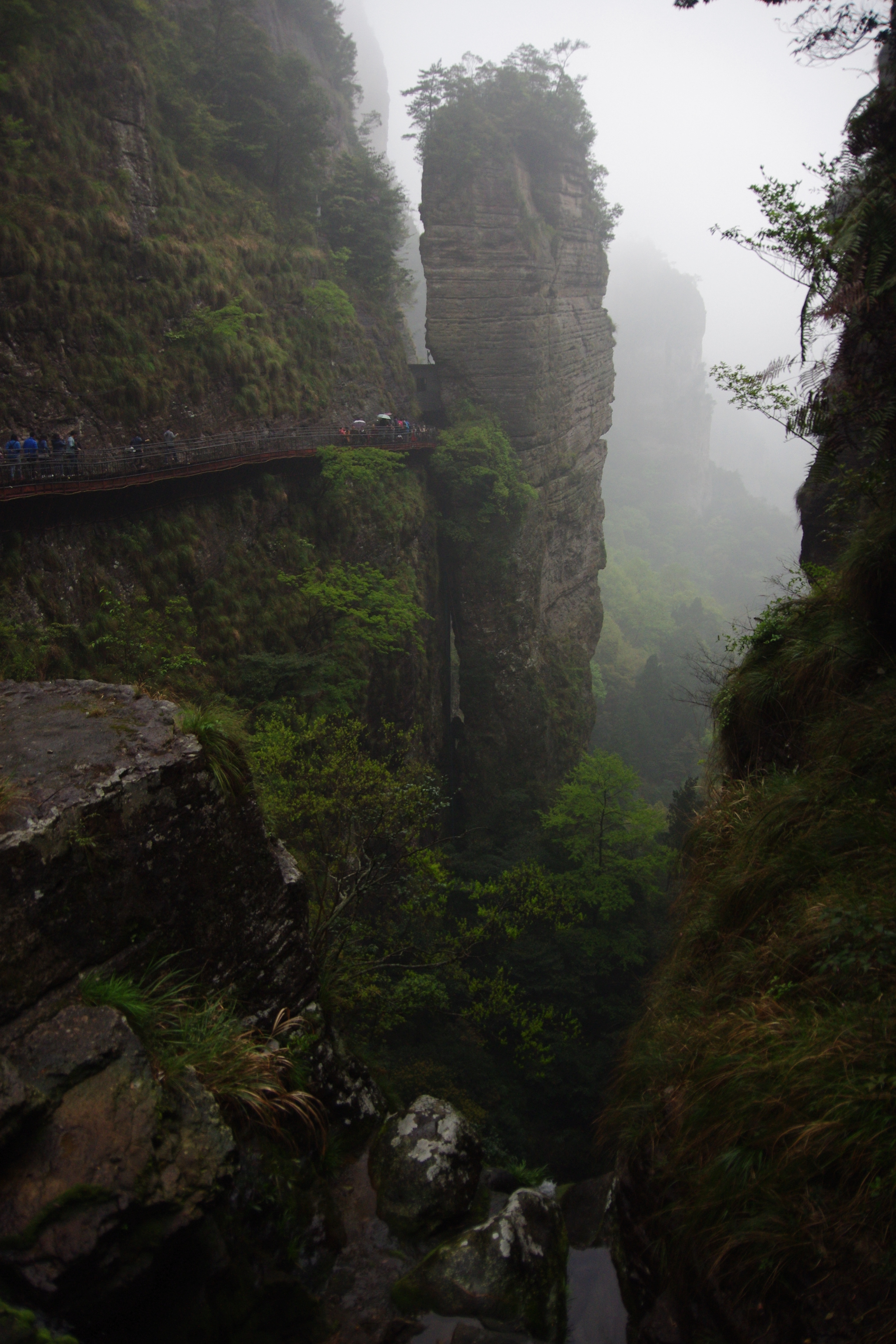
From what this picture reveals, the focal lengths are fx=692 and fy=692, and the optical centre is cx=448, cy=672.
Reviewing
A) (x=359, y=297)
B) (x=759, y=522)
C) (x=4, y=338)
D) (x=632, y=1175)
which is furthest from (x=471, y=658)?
(x=759, y=522)

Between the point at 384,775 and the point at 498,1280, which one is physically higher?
the point at 384,775

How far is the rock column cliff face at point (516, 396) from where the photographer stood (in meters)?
27.4

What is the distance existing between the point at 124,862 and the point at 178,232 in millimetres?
20222

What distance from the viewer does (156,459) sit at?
49.6ft

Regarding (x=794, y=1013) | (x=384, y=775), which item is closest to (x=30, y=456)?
(x=384, y=775)

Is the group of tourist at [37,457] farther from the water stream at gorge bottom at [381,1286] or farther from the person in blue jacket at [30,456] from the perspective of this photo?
the water stream at gorge bottom at [381,1286]

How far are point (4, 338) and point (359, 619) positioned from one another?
9.42 metres

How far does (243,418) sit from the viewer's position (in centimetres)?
1917

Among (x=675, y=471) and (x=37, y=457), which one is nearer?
(x=37, y=457)

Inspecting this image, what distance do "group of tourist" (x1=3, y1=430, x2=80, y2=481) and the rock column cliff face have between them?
1578 centimetres

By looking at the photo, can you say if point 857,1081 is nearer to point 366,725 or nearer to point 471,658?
point 366,725

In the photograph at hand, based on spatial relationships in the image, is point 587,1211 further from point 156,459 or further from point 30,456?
point 156,459

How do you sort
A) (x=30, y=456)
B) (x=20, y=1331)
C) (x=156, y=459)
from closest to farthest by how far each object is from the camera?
(x=20, y=1331), (x=30, y=456), (x=156, y=459)

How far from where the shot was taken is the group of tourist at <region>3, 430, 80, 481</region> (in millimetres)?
11727
